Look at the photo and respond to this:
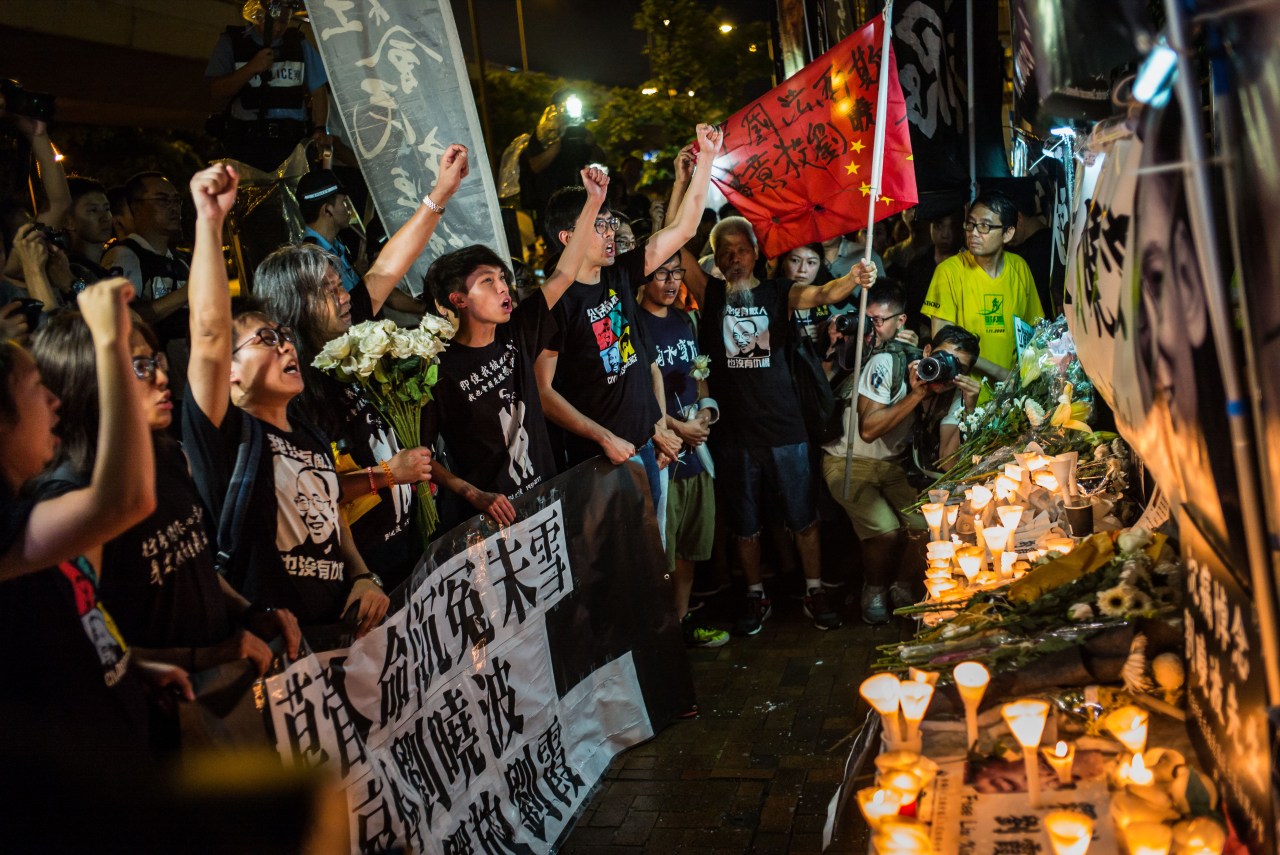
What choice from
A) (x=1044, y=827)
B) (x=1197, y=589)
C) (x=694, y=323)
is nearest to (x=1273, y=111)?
(x=1197, y=589)

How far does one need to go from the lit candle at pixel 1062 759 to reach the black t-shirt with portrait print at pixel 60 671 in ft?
7.28

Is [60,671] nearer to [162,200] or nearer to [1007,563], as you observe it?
[1007,563]

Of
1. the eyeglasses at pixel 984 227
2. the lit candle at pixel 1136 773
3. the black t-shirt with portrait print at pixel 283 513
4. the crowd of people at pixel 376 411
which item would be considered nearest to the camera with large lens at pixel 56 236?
the crowd of people at pixel 376 411

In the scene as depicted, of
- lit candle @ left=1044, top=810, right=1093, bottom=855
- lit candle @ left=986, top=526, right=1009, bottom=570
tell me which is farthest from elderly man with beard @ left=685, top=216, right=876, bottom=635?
lit candle @ left=1044, top=810, right=1093, bottom=855

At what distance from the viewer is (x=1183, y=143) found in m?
1.96

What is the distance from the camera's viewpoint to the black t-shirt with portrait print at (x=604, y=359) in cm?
596

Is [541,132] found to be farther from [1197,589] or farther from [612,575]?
[1197,589]

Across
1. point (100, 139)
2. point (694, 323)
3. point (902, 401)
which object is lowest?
point (902, 401)

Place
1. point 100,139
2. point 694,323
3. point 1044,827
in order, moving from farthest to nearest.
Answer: point 100,139 < point 694,323 < point 1044,827

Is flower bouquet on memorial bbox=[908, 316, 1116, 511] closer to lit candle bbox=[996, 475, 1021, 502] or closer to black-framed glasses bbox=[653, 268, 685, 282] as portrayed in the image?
lit candle bbox=[996, 475, 1021, 502]

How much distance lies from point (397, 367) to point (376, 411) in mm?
396

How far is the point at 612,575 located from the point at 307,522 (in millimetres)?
2069

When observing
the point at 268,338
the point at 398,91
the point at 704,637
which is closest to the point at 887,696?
the point at 268,338

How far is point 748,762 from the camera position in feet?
16.8
